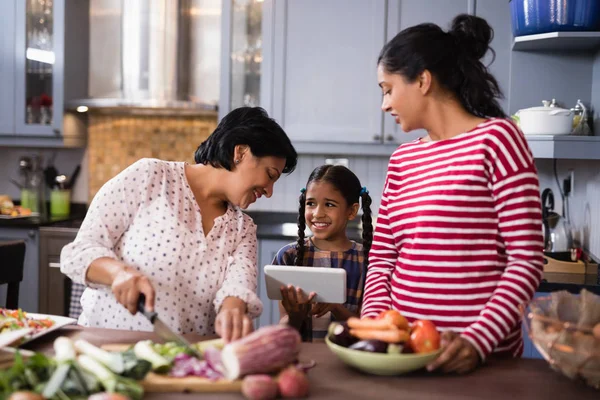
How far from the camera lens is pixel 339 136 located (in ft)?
12.0

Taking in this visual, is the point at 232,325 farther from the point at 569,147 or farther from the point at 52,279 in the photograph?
the point at 52,279

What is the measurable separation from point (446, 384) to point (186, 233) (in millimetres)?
728

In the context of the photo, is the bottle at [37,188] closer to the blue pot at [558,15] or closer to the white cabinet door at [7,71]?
the white cabinet door at [7,71]

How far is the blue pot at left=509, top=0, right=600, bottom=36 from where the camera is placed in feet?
8.85

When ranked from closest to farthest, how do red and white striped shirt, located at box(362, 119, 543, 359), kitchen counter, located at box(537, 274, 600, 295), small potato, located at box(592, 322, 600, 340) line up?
small potato, located at box(592, 322, 600, 340)
red and white striped shirt, located at box(362, 119, 543, 359)
kitchen counter, located at box(537, 274, 600, 295)

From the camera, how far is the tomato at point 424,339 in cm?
122

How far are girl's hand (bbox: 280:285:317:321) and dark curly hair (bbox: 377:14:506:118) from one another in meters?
0.55

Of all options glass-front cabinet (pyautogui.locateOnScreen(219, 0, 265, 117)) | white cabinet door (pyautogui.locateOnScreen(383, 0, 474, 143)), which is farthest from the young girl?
glass-front cabinet (pyautogui.locateOnScreen(219, 0, 265, 117))

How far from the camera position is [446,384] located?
1199mm

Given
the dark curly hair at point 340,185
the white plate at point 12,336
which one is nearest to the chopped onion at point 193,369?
the white plate at point 12,336

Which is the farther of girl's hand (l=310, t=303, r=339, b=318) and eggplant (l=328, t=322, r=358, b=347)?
girl's hand (l=310, t=303, r=339, b=318)

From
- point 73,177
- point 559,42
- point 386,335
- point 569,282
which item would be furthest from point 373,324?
point 73,177

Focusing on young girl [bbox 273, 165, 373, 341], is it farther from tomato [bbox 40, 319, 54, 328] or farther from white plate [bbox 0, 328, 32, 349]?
white plate [bbox 0, 328, 32, 349]

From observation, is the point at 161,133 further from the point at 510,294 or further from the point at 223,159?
the point at 510,294
